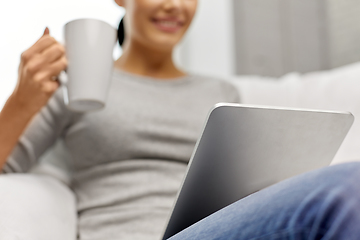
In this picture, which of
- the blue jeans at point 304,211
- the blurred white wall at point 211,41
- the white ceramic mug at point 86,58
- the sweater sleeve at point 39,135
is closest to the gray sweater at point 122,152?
the sweater sleeve at point 39,135

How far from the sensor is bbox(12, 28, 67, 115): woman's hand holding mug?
2.22 feet

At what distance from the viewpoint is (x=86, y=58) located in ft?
2.14

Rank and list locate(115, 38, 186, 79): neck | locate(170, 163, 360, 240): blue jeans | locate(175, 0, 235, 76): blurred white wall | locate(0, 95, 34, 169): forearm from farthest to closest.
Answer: locate(175, 0, 235, 76): blurred white wall → locate(115, 38, 186, 79): neck → locate(0, 95, 34, 169): forearm → locate(170, 163, 360, 240): blue jeans

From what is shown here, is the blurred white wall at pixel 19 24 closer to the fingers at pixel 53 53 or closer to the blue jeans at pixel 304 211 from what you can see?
the fingers at pixel 53 53

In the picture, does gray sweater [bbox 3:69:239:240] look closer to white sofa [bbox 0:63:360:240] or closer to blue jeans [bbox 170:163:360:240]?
white sofa [bbox 0:63:360:240]

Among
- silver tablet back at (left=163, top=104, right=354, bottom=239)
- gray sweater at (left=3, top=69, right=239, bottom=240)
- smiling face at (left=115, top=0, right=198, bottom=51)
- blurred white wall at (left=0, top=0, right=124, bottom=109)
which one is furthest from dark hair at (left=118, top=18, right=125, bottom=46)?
silver tablet back at (left=163, top=104, right=354, bottom=239)

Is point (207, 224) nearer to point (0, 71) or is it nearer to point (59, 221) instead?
point (59, 221)

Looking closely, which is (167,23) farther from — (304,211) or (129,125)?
(304,211)

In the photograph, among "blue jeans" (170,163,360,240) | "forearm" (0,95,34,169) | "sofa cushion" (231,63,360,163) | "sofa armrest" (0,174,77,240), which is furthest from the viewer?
"sofa cushion" (231,63,360,163)

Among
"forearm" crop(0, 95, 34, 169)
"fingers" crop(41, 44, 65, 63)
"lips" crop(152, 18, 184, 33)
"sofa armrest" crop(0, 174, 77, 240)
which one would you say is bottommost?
"sofa armrest" crop(0, 174, 77, 240)

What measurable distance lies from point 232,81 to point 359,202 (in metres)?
0.86

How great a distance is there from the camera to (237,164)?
0.51 meters

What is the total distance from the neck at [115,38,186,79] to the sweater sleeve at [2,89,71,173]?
0.76 ft

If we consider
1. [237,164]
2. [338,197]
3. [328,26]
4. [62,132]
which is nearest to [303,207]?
[338,197]
